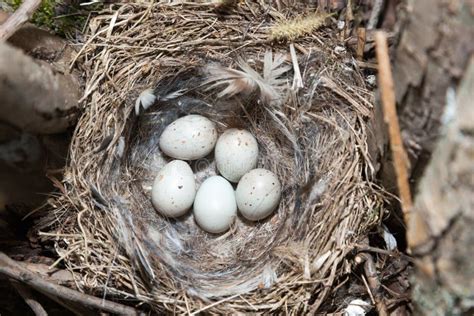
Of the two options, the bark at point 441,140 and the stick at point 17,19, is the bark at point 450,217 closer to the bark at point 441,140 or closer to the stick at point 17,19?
the bark at point 441,140

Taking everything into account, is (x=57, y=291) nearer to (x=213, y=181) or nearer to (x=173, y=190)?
(x=173, y=190)

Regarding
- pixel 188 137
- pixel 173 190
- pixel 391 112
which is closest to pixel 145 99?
pixel 188 137

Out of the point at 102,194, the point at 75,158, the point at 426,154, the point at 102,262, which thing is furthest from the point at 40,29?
the point at 426,154

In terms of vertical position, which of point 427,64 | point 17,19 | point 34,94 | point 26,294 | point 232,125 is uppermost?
point 427,64

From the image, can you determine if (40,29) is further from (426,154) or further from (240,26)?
(426,154)

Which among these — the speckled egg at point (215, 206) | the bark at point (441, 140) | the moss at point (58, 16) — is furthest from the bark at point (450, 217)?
the moss at point (58, 16)

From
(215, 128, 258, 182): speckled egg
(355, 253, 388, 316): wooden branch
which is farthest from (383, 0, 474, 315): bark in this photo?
(215, 128, 258, 182): speckled egg
